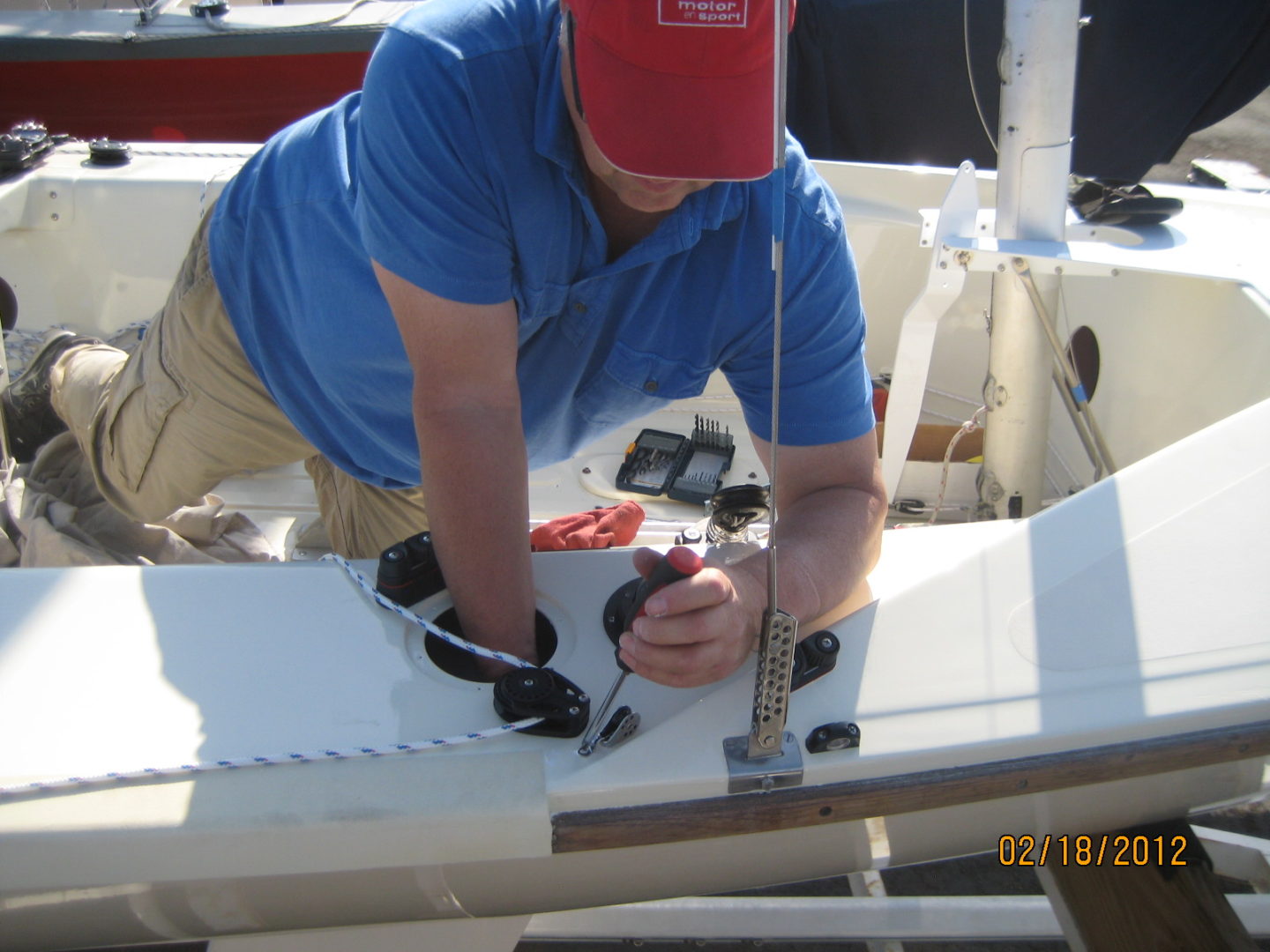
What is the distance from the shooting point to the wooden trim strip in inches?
37.0

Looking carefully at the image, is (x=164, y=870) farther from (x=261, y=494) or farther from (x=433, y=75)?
(x=261, y=494)

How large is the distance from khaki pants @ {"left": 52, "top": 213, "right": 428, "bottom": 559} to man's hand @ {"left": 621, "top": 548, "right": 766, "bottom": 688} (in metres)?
0.85

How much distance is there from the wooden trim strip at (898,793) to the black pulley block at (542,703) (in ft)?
0.27

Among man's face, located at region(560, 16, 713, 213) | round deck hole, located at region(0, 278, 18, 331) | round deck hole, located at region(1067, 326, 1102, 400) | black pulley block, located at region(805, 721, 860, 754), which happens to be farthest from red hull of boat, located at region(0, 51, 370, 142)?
black pulley block, located at region(805, 721, 860, 754)

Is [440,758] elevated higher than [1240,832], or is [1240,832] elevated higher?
[440,758]

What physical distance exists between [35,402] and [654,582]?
170 cm

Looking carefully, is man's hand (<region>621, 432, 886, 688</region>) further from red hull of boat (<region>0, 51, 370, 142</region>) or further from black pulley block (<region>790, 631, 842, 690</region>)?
red hull of boat (<region>0, 51, 370, 142</region>)

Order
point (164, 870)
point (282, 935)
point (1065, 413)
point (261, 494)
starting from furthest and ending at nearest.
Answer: point (261, 494)
point (1065, 413)
point (282, 935)
point (164, 870)

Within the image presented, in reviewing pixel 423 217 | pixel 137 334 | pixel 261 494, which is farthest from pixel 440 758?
pixel 137 334

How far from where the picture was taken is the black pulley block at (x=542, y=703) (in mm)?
968

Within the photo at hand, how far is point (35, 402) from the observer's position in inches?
83.0

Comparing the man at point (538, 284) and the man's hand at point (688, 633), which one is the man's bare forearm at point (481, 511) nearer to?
the man at point (538, 284)

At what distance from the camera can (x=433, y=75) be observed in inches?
39.2

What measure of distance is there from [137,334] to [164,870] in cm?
202
